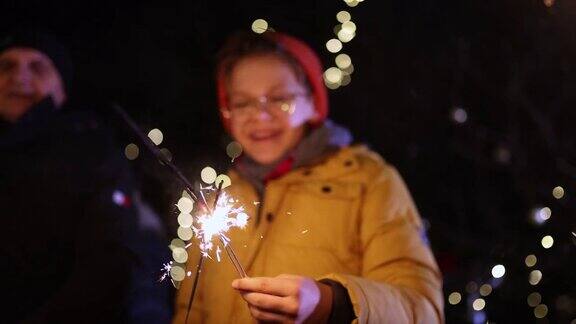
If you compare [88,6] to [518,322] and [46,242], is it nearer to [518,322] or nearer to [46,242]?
[46,242]

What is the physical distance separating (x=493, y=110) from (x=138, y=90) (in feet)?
9.16

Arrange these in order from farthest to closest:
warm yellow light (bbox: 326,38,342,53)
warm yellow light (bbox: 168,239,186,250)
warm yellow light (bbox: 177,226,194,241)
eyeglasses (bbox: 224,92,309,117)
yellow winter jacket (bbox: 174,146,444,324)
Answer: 1. warm yellow light (bbox: 326,38,342,53)
2. warm yellow light (bbox: 168,239,186,250)
3. warm yellow light (bbox: 177,226,194,241)
4. eyeglasses (bbox: 224,92,309,117)
5. yellow winter jacket (bbox: 174,146,444,324)

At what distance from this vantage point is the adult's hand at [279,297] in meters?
2.19

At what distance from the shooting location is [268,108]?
10.1 ft

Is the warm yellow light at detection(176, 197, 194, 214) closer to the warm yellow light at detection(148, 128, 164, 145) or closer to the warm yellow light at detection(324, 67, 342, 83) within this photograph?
the warm yellow light at detection(148, 128, 164, 145)

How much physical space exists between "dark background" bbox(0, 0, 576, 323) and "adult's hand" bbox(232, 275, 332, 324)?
2624 millimetres

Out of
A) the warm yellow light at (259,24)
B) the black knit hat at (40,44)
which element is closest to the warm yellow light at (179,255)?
the black knit hat at (40,44)

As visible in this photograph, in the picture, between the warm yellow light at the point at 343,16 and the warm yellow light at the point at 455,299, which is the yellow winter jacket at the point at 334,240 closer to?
the warm yellow light at the point at 343,16

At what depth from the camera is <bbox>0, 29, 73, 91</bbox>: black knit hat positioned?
12.2ft

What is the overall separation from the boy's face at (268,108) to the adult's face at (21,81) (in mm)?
1218

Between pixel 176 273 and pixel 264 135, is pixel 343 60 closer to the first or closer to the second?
pixel 264 135

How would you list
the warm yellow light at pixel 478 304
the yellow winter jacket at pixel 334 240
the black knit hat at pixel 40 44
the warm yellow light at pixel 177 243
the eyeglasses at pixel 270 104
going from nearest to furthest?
the yellow winter jacket at pixel 334 240
the eyeglasses at pixel 270 104
the black knit hat at pixel 40 44
the warm yellow light at pixel 177 243
the warm yellow light at pixel 478 304

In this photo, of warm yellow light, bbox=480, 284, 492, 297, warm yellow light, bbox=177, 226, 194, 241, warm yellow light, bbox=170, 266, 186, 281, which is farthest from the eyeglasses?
warm yellow light, bbox=480, 284, 492, 297

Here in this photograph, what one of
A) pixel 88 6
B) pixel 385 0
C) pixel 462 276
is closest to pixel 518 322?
pixel 462 276
